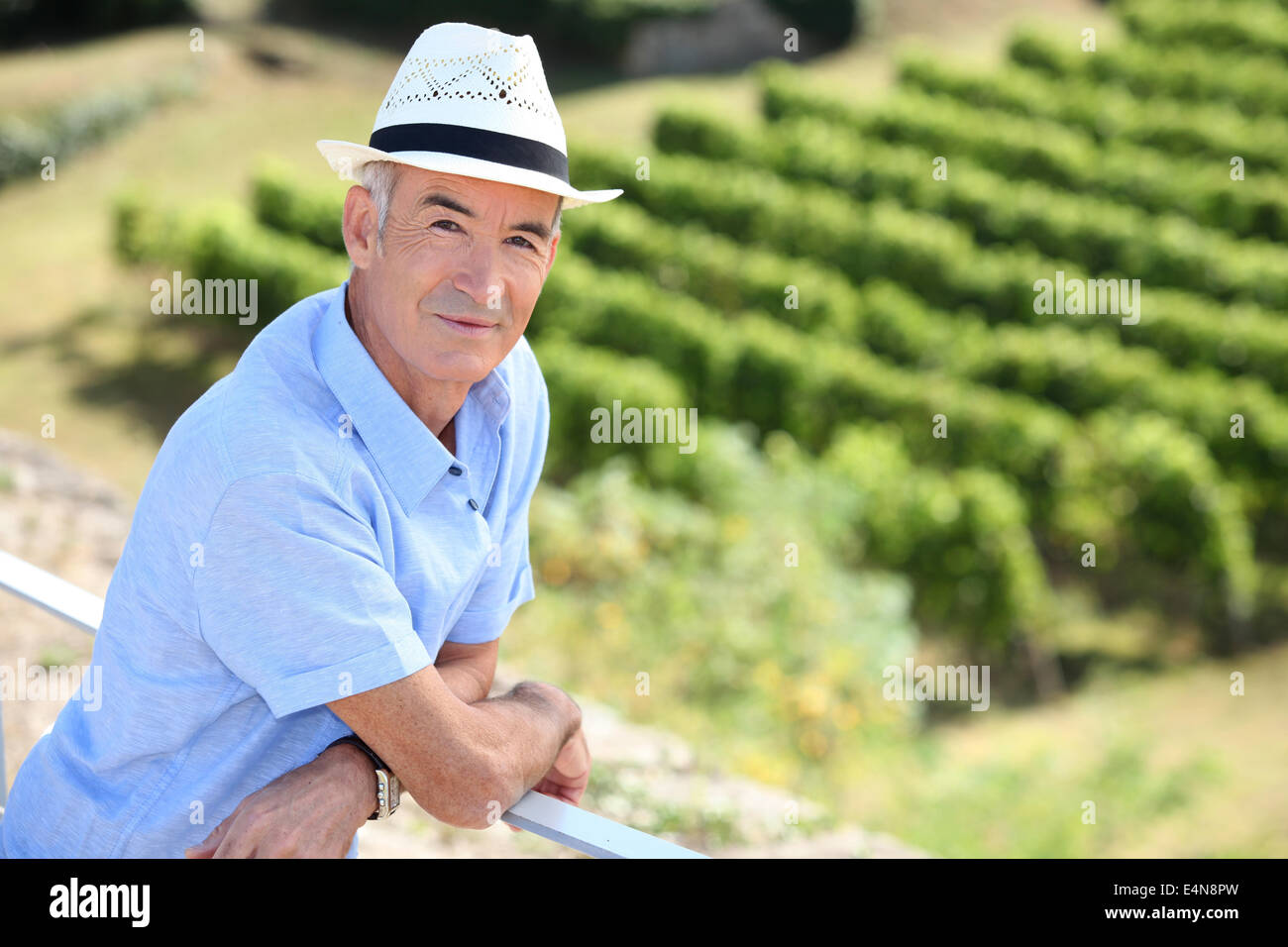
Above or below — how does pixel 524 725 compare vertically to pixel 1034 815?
above

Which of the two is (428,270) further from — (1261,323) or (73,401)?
(1261,323)

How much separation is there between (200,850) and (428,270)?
0.90 metres

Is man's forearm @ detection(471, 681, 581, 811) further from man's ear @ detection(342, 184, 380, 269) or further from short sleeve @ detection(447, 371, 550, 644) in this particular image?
man's ear @ detection(342, 184, 380, 269)

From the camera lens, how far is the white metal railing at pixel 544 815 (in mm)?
1745

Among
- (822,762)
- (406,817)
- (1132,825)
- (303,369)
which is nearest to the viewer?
(303,369)

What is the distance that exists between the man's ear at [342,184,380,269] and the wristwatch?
740 millimetres

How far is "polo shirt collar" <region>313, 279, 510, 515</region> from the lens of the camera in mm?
1894

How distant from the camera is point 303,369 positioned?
6.19 ft

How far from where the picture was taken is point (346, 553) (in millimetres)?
1732

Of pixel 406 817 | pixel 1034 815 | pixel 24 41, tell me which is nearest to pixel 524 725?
pixel 406 817

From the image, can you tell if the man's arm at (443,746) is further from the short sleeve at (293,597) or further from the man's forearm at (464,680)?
the man's forearm at (464,680)

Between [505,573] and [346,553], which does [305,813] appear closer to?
[346,553]
